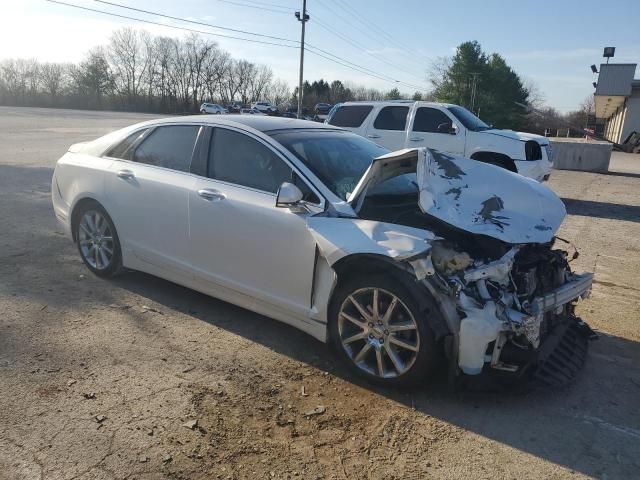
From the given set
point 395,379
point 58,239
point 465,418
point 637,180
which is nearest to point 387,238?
point 395,379

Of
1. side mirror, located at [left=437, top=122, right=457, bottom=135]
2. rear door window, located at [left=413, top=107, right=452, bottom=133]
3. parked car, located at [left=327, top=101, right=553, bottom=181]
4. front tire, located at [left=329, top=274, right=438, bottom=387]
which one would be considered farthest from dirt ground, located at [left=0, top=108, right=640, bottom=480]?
rear door window, located at [left=413, top=107, right=452, bottom=133]

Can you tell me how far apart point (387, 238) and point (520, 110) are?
7195 centimetres

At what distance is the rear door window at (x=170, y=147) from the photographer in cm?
454

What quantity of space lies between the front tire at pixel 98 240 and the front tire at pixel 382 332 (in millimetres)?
2579

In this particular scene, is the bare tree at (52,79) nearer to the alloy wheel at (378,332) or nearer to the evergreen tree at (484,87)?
the evergreen tree at (484,87)

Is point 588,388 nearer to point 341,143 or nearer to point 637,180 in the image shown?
point 341,143

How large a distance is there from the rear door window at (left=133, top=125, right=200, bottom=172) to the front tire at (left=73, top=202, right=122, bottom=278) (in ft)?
2.34

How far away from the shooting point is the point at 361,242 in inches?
131

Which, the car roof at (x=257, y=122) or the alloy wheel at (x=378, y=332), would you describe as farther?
the car roof at (x=257, y=122)

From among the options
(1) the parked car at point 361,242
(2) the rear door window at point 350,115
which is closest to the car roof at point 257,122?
(1) the parked car at point 361,242

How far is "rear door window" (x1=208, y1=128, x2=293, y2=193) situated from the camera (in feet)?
12.9

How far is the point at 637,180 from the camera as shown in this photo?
17.4 metres

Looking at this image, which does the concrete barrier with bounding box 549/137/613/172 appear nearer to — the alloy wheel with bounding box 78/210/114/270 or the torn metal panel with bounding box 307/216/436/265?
the alloy wheel with bounding box 78/210/114/270

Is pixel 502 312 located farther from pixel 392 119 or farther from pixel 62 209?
pixel 392 119
